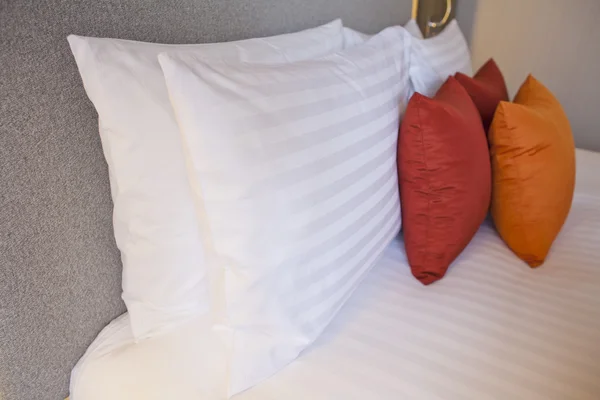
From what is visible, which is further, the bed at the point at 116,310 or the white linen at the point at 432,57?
the white linen at the point at 432,57

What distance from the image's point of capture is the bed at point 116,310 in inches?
23.8

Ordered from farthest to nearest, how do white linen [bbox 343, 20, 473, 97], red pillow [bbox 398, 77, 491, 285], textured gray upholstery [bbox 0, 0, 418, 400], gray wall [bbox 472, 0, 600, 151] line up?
gray wall [bbox 472, 0, 600, 151]
white linen [bbox 343, 20, 473, 97]
red pillow [bbox 398, 77, 491, 285]
textured gray upholstery [bbox 0, 0, 418, 400]

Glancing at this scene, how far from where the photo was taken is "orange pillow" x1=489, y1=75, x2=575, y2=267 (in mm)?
973

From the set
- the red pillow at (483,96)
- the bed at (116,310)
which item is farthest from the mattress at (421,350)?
the red pillow at (483,96)

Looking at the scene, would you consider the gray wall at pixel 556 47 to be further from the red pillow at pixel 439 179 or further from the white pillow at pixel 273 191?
the white pillow at pixel 273 191

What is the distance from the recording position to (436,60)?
127 cm

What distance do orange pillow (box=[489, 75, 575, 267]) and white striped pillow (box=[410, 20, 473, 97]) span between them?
0.24 meters

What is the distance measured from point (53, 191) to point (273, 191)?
330 mm

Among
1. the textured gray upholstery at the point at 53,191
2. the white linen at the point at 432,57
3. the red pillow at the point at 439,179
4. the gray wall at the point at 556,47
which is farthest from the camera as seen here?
the gray wall at the point at 556,47

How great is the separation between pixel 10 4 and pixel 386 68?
2.24ft

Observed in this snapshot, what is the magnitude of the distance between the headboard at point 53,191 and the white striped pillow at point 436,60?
0.61 meters

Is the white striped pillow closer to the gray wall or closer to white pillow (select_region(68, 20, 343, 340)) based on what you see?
white pillow (select_region(68, 20, 343, 340))

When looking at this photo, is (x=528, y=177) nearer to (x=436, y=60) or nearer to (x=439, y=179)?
(x=439, y=179)

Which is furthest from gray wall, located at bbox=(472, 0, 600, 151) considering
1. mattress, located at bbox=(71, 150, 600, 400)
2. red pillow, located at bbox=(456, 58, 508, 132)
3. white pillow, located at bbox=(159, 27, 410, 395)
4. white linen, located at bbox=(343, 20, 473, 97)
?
white pillow, located at bbox=(159, 27, 410, 395)
